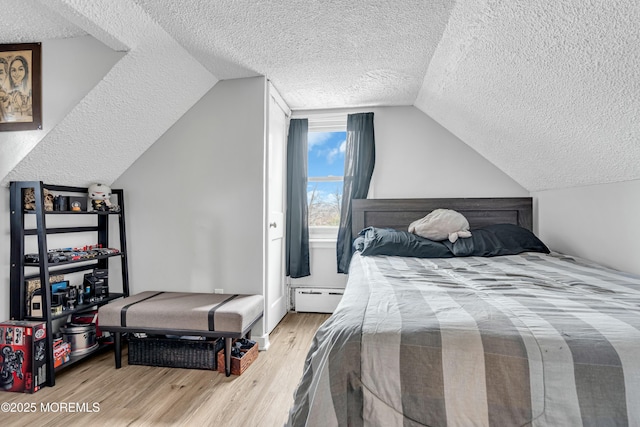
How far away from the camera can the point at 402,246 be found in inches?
103

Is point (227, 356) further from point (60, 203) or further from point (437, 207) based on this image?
point (437, 207)

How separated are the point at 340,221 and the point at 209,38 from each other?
1988mm

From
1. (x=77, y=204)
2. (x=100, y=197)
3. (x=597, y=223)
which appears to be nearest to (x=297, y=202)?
(x=100, y=197)

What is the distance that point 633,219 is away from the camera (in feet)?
6.33

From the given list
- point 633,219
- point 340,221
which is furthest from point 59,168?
point 633,219

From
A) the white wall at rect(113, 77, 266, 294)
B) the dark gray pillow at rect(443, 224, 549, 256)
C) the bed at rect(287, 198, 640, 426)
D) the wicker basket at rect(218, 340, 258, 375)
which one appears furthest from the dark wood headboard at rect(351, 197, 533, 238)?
the bed at rect(287, 198, 640, 426)

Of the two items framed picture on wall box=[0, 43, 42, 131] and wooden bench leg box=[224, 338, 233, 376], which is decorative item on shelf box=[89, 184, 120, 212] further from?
wooden bench leg box=[224, 338, 233, 376]

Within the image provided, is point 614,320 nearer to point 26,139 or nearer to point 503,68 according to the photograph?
point 503,68

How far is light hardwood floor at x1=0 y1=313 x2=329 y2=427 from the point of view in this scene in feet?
5.45

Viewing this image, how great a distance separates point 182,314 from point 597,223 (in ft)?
9.29

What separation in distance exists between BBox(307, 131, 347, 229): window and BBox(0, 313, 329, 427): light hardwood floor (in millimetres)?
1577

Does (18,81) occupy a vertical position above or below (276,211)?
above

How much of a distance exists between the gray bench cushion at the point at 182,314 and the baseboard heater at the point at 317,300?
110 cm

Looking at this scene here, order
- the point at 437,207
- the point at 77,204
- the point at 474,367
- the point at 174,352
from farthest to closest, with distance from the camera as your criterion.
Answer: the point at 437,207 → the point at 77,204 → the point at 174,352 → the point at 474,367
